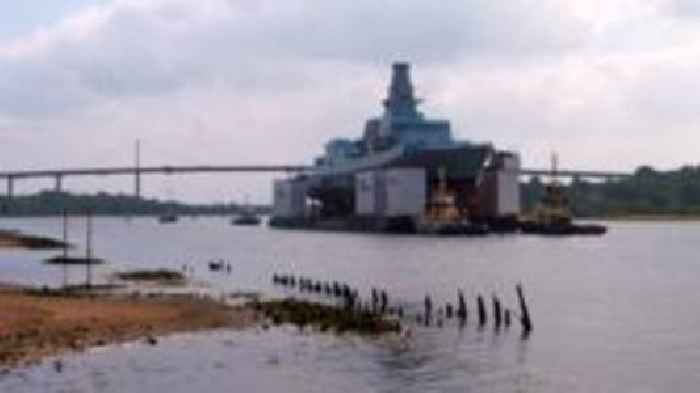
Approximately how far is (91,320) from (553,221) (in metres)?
139

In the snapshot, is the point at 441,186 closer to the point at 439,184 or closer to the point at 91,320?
the point at 439,184

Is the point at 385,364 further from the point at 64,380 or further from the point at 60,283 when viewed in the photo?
the point at 60,283

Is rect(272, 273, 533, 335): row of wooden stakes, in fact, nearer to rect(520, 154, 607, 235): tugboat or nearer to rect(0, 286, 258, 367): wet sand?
rect(0, 286, 258, 367): wet sand

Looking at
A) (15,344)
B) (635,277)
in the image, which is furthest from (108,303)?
(635,277)

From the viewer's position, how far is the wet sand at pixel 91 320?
40.3 metres

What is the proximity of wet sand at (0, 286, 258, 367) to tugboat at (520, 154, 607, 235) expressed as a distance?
12337 cm

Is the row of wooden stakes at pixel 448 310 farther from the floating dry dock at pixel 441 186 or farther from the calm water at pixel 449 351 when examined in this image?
the floating dry dock at pixel 441 186

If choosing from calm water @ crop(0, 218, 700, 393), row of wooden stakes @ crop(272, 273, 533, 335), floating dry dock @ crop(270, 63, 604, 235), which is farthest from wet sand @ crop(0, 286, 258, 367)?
floating dry dock @ crop(270, 63, 604, 235)

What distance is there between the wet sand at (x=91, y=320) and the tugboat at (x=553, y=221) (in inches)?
4857

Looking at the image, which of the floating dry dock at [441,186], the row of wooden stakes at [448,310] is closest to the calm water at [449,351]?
the row of wooden stakes at [448,310]

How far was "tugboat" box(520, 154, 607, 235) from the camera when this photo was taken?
181500mm

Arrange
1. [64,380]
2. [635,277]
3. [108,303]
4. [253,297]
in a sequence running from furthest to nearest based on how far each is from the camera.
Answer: [635,277]
[253,297]
[108,303]
[64,380]

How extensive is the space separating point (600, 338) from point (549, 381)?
12.7 meters

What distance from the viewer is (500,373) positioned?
3925 cm
